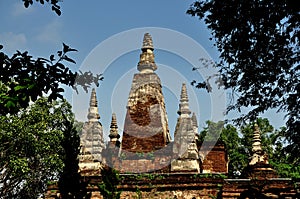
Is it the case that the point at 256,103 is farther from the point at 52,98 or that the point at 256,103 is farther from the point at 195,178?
the point at 195,178

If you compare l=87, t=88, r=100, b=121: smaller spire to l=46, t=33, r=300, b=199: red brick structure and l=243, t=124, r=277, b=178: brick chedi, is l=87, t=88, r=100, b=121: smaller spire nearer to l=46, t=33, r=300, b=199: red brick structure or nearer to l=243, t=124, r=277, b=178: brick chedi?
l=46, t=33, r=300, b=199: red brick structure

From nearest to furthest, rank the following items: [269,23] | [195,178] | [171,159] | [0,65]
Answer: [0,65] < [269,23] < [195,178] < [171,159]

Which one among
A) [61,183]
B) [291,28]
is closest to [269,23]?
[291,28]

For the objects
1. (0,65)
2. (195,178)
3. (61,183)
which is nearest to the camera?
(0,65)

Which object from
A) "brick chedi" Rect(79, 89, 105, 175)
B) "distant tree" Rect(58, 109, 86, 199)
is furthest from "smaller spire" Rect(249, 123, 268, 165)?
"distant tree" Rect(58, 109, 86, 199)

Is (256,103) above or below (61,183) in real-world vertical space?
above

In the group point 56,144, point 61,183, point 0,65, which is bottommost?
point 61,183

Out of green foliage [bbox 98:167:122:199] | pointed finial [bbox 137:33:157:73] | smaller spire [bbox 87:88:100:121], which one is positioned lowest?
green foliage [bbox 98:167:122:199]

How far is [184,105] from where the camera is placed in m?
13.5

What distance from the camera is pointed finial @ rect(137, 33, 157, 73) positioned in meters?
13.9

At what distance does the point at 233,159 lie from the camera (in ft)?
93.1

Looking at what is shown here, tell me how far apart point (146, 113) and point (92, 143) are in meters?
1.86

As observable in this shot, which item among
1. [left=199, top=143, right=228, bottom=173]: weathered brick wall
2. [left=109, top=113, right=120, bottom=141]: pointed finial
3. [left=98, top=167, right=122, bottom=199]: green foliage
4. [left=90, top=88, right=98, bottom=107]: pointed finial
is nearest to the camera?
[left=98, top=167, right=122, bottom=199]: green foliage

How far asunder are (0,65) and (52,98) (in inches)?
27.0
